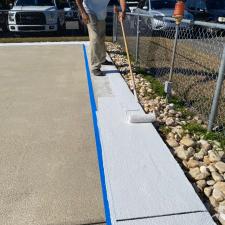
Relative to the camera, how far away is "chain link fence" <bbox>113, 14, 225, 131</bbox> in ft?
12.9

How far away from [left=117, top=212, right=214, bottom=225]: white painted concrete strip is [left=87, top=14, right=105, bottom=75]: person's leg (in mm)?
3995

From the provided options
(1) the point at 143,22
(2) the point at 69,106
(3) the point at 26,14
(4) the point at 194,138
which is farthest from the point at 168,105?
A: (3) the point at 26,14

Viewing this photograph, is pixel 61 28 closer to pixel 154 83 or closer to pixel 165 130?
pixel 154 83

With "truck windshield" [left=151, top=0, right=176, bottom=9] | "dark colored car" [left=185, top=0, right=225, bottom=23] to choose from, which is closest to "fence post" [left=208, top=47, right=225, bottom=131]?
"truck windshield" [left=151, top=0, right=176, bottom=9]

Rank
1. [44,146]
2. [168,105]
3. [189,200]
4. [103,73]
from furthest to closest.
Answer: [103,73], [168,105], [44,146], [189,200]

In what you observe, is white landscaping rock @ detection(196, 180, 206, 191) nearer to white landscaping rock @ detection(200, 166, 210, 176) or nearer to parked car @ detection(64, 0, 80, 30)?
white landscaping rock @ detection(200, 166, 210, 176)

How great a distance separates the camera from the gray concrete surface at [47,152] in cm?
→ 242

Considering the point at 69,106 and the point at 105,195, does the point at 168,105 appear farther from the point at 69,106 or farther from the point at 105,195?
the point at 105,195

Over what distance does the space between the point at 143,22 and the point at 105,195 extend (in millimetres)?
5719

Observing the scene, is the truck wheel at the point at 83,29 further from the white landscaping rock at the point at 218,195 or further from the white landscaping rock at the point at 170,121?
the white landscaping rock at the point at 218,195

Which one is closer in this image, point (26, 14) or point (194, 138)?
point (194, 138)

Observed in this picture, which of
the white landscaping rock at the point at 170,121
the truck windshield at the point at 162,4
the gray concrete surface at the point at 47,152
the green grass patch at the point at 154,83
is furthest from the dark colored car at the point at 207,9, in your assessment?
the white landscaping rock at the point at 170,121

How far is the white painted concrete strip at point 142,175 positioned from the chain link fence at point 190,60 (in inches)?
35.0

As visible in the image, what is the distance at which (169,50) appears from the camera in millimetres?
6996
